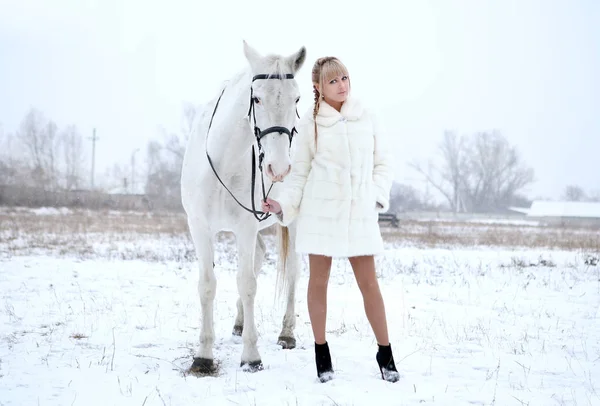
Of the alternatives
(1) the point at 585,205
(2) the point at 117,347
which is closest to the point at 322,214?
(2) the point at 117,347

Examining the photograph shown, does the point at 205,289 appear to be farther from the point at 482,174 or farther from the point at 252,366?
the point at 482,174

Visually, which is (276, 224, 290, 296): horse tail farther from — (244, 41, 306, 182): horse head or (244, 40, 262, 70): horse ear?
(244, 40, 262, 70): horse ear

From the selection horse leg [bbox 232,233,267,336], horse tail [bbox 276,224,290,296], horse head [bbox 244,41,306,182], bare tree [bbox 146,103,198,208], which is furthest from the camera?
bare tree [bbox 146,103,198,208]

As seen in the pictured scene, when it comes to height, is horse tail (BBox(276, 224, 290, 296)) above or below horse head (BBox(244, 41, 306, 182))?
below

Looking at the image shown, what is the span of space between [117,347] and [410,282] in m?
5.08

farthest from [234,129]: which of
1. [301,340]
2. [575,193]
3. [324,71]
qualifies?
[575,193]

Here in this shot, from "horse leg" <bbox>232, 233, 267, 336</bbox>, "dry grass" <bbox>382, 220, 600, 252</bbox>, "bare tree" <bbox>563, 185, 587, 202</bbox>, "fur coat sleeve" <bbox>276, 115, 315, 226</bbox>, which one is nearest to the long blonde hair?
"fur coat sleeve" <bbox>276, 115, 315, 226</bbox>

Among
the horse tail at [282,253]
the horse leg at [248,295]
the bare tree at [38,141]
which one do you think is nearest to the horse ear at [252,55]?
the horse leg at [248,295]

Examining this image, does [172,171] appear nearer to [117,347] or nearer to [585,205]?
[117,347]

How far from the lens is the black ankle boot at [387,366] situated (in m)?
3.15

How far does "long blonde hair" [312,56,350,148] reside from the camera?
3.10m

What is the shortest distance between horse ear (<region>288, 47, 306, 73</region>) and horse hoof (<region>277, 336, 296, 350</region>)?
237 centimetres

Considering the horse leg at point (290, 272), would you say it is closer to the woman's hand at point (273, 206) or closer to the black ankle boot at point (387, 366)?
the black ankle boot at point (387, 366)

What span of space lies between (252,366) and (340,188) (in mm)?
1507
